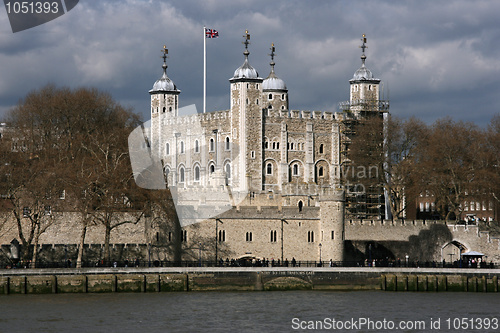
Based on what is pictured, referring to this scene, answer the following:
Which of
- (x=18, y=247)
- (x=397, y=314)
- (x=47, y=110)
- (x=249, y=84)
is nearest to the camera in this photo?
(x=397, y=314)

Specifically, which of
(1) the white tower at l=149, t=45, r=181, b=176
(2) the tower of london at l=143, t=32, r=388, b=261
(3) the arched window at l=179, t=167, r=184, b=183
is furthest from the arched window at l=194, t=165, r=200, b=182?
(1) the white tower at l=149, t=45, r=181, b=176

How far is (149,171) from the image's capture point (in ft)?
242

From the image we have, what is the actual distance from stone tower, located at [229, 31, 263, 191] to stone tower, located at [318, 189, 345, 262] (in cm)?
1633

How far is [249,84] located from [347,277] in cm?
2556

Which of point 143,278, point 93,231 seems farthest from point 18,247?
point 143,278

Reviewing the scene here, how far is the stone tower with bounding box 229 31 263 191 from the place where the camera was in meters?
86.3

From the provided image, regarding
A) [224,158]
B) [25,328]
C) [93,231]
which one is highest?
[224,158]

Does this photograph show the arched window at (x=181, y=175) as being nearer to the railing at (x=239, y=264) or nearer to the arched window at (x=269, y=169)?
the arched window at (x=269, y=169)

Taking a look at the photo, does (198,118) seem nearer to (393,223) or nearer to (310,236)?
(393,223)

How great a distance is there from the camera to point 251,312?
180ft

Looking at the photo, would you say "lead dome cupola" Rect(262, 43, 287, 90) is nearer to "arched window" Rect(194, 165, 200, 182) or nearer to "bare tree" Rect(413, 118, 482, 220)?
"arched window" Rect(194, 165, 200, 182)

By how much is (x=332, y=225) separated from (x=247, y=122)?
61.5ft

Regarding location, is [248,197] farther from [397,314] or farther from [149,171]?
[397,314]

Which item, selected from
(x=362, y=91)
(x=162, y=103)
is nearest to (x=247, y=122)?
(x=362, y=91)
